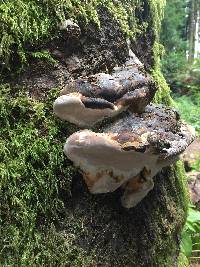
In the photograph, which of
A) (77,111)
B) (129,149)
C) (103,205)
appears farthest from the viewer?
(103,205)

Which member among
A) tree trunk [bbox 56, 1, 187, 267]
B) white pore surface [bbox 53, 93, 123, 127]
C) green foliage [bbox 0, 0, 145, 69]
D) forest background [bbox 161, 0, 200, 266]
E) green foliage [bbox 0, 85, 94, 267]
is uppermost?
green foliage [bbox 0, 0, 145, 69]

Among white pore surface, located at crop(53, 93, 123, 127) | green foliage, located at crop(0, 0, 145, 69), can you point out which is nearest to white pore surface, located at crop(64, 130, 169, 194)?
white pore surface, located at crop(53, 93, 123, 127)

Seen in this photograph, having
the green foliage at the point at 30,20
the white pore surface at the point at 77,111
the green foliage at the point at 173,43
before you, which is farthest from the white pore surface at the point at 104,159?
the green foliage at the point at 173,43

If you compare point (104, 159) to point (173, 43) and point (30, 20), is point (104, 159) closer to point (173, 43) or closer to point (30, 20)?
point (30, 20)

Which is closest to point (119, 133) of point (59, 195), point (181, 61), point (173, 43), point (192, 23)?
point (59, 195)

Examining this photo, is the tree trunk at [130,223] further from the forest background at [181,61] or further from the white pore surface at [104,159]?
the forest background at [181,61]

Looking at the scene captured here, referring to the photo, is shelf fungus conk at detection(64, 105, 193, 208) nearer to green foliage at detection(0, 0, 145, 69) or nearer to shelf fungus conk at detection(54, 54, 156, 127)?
shelf fungus conk at detection(54, 54, 156, 127)

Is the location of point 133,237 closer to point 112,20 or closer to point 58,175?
point 58,175
